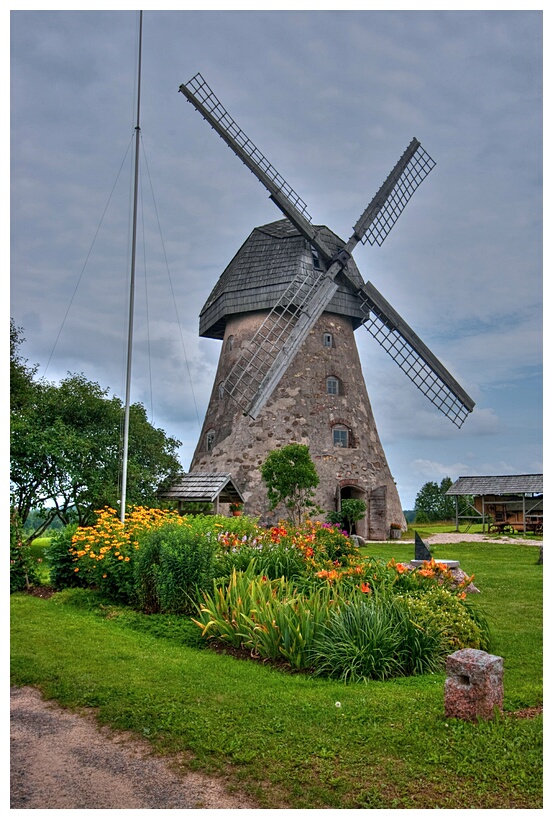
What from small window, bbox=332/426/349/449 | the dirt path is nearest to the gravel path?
small window, bbox=332/426/349/449

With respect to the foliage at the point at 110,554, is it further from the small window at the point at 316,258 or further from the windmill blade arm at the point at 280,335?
the small window at the point at 316,258

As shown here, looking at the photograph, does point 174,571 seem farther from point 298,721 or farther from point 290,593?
point 298,721

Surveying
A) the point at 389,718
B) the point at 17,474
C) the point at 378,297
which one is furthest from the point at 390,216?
the point at 389,718

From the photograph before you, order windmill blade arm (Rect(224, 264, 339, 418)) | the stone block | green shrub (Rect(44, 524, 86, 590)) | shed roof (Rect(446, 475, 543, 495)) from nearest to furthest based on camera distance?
the stone block
green shrub (Rect(44, 524, 86, 590))
windmill blade arm (Rect(224, 264, 339, 418))
shed roof (Rect(446, 475, 543, 495))

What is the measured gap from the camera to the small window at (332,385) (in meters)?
24.2

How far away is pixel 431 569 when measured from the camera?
8.46 m

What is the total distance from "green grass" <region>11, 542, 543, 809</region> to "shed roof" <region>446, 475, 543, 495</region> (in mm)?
19428

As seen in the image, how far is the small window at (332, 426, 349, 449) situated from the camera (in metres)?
23.8

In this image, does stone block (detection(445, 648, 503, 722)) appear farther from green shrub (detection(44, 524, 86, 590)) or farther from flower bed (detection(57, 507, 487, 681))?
green shrub (detection(44, 524, 86, 590))

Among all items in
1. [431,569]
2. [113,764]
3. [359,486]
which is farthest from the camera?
[359,486]

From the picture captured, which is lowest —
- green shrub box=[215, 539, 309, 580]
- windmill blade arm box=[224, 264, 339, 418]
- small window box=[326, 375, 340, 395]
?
green shrub box=[215, 539, 309, 580]

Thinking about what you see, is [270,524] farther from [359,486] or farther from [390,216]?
[390,216]
